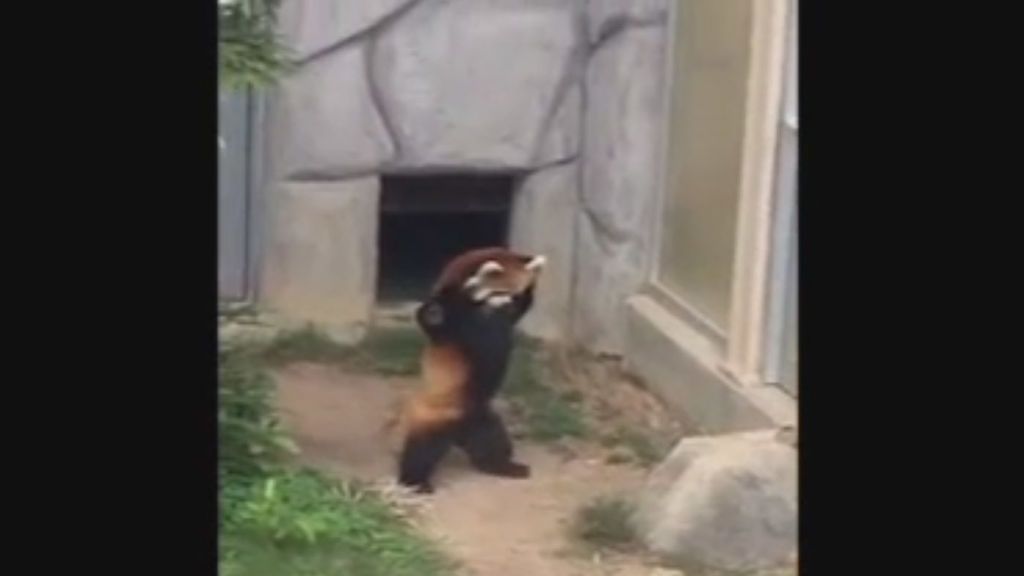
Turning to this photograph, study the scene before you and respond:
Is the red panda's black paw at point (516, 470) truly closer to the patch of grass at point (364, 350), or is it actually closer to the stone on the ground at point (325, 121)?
the patch of grass at point (364, 350)

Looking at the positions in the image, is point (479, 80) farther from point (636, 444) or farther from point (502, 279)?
point (636, 444)

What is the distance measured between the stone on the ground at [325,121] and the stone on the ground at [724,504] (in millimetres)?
237

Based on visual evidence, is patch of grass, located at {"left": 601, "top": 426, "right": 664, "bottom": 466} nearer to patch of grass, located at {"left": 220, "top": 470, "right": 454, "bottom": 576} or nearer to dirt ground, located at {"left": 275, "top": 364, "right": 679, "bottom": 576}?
dirt ground, located at {"left": 275, "top": 364, "right": 679, "bottom": 576}

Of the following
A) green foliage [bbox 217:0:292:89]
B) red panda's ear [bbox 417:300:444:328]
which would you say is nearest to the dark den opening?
red panda's ear [bbox 417:300:444:328]

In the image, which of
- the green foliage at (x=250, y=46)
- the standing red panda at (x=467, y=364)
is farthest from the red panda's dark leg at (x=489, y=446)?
the green foliage at (x=250, y=46)

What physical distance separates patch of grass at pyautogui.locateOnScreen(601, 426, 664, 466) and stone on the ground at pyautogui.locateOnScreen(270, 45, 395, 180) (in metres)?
0.20

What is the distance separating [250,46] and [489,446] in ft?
0.80

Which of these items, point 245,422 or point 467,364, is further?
point 467,364

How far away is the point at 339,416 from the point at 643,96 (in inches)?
9.6

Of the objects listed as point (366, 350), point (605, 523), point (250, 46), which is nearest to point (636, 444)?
point (605, 523)

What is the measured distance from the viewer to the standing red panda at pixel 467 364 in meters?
1.12

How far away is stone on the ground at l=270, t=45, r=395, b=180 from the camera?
112 cm

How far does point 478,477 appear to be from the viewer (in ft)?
3.68

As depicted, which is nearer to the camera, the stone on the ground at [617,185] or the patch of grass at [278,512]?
the patch of grass at [278,512]
